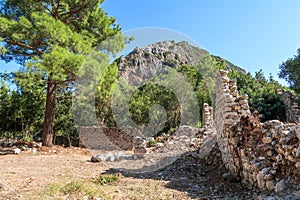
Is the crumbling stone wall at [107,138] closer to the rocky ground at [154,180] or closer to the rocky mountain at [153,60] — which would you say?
the rocky mountain at [153,60]

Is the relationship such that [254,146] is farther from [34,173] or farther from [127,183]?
[34,173]

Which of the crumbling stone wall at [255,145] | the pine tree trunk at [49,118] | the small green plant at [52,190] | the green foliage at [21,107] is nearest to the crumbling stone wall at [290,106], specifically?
the crumbling stone wall at [255,145]

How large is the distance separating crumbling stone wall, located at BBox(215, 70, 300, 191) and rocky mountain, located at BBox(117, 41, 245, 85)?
433 cm

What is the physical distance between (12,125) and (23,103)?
1987 mm

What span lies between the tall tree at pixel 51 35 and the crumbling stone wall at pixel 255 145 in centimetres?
486

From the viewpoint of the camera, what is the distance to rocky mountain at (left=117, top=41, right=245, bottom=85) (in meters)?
9.49

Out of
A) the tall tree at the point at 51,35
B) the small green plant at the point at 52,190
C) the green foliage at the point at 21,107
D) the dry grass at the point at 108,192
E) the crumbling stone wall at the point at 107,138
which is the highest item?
the tall tree at the point at 51,35

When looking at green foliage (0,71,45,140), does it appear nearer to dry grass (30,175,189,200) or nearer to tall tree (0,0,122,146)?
tall tree (0,0,122,146)

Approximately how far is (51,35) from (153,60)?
4.55m

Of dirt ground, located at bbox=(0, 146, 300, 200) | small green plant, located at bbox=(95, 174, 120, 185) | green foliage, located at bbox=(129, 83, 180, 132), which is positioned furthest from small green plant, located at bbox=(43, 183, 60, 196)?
green foliage, located at bbox=(129, 83, 180, 132)

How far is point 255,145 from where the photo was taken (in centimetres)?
378

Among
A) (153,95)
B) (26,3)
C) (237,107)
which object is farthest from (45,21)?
(153,95)

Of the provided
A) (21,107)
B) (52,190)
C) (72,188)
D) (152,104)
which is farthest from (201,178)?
(152,104)

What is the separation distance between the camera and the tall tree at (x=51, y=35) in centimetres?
752
